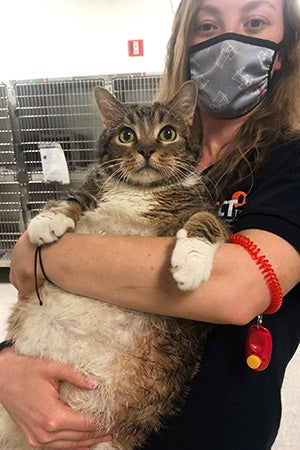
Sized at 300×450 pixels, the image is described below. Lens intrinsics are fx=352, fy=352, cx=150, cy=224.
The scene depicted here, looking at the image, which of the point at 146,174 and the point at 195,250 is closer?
the point at 195,250

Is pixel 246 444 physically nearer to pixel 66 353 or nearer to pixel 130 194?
pixel 66 353

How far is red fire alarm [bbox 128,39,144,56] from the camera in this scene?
4145mm

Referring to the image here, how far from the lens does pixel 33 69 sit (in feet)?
13.9

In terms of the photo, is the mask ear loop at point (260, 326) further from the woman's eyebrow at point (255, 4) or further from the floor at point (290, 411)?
the floor at point (290, 411)

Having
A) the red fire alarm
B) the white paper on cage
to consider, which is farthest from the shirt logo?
the red fire alarm

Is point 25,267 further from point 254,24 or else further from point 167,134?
point 254,24

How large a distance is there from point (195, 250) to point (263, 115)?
2.11ft

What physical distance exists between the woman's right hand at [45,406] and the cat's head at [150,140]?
695 mm

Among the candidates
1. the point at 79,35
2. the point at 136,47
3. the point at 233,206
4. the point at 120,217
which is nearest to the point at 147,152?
the point at 120,217

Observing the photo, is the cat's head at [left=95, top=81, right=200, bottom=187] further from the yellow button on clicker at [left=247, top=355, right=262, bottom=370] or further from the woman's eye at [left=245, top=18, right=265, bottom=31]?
the yellow button on clicker at [left=247, top=355, right=262, bottom=370]

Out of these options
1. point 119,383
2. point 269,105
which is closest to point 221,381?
point 119,383

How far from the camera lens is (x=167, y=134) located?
1.37 m

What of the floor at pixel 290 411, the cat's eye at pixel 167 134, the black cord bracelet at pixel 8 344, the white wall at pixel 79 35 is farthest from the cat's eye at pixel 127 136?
the white wall at pixel 79 35

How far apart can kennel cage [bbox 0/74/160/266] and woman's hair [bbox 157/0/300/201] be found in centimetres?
183
